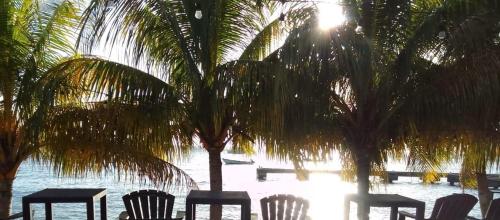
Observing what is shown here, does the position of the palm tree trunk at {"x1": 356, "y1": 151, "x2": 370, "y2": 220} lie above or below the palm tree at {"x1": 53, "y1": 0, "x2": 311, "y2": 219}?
below

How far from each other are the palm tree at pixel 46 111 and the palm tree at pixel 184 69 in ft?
0.99

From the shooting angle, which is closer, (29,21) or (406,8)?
(406,8)

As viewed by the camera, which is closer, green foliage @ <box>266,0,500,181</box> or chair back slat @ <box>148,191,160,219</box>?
green foliage @ <box>266,0,500,181</box>

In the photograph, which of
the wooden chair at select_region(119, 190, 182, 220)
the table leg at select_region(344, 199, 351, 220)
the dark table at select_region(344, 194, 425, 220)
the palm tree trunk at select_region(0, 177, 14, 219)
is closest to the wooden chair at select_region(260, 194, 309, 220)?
the dark table at select_region(344, 194, 425, 220)

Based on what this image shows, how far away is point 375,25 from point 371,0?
324 mm

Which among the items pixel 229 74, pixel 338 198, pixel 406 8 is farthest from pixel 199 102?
pixel 338 198

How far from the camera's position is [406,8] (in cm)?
697

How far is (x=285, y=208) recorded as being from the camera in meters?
6.67

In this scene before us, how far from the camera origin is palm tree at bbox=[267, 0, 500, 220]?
19.3 ft

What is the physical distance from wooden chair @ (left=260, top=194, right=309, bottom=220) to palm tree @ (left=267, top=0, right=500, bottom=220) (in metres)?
0.60

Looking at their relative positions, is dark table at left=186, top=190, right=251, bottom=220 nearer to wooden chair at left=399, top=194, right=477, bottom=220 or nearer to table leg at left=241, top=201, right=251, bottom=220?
table leg at left=241, top=201, right=251, bottom=220

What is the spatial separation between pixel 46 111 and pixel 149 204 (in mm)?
1630

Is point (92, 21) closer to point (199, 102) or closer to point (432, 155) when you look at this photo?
point (199, 102)

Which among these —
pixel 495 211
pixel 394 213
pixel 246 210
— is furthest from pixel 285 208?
pixel 495 211
